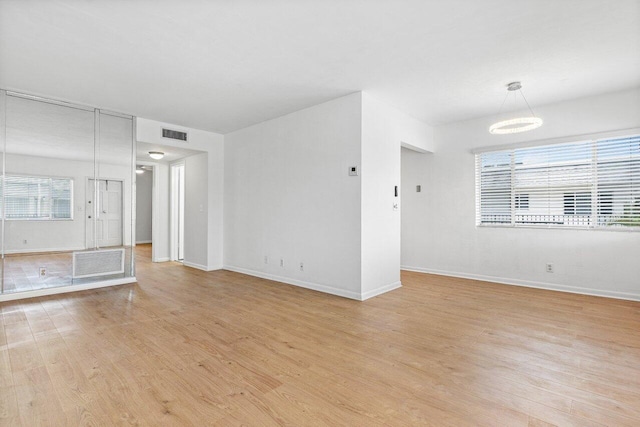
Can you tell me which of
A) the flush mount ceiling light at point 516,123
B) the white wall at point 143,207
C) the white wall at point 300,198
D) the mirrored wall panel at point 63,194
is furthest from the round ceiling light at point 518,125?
the white wall at point 143,207

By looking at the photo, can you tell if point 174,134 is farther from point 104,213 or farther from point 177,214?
point 177,214

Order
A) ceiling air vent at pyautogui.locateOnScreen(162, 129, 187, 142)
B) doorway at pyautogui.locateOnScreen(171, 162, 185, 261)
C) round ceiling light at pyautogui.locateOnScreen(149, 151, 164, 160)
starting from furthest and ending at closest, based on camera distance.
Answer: doorway at pyautogui.locateOnScreen(171, 162, 185, 261) → round ceiling light at pyautogui.locateOnScreen(149, 151, 164, 160) → ceiling air vent at pyautogui.locateOnScreen(162, 129, 187, 142)

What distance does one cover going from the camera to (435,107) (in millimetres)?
4891

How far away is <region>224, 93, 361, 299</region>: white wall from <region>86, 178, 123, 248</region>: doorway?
6.38 ft

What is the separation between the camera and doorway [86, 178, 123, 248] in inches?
189

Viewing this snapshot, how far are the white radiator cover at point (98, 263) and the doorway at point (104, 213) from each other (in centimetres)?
13

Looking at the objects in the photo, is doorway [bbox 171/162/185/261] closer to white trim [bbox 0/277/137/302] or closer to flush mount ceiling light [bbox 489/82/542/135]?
white trim [bbox 0/277/137/302]

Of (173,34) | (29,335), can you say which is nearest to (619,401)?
(173,34)

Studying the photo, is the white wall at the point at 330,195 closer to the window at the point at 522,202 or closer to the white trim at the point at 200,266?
the white trim at the point at 200,266

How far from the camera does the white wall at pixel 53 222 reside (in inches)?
167

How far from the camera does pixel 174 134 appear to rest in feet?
19.0

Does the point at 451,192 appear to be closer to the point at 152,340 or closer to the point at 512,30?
the point at 512,30

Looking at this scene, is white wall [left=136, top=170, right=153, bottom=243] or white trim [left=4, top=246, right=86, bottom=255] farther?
white wall [left=136, top=170, right=153, bottom=243]

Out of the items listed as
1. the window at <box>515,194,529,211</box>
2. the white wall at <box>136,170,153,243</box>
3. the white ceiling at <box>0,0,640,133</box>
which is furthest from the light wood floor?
the white wall at <box>136,170,153,243</box>
